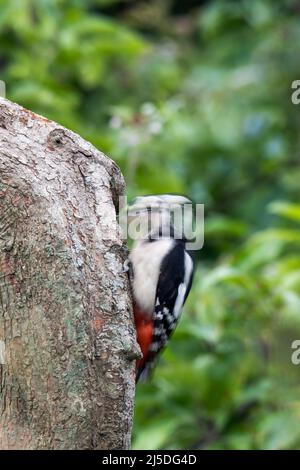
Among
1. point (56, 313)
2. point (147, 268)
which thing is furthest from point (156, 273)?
point (56, 313)

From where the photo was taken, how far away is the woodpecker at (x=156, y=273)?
3893 millimetres

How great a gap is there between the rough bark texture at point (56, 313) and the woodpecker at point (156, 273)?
325mm

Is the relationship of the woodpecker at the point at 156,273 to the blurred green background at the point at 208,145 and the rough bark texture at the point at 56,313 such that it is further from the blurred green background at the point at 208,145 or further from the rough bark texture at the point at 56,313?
the blurred green background at the point at 208,145

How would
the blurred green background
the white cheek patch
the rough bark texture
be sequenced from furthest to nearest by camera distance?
the blurred green background → the white cheek patch → the rough bark texture

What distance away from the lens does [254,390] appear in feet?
19.9

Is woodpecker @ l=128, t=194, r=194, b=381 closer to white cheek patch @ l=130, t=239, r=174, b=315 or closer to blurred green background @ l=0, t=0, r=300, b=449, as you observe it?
white cheek patch @ l=130, t=239, r=174, b=315

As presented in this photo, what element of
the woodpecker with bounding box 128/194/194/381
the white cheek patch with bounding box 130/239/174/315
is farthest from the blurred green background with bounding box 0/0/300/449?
the white cheek patch with bounding box 130/239/174/315

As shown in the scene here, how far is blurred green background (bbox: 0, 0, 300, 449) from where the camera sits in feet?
19.8

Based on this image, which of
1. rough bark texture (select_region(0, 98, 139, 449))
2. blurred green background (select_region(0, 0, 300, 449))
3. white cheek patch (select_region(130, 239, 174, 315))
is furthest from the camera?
blurred green background (select_region(0, 0, 300, 449))

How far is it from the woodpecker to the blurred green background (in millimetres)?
1745

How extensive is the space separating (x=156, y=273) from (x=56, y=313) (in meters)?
0.74

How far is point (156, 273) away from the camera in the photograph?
4.00 meters

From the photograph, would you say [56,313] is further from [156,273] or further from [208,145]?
[208,145]
